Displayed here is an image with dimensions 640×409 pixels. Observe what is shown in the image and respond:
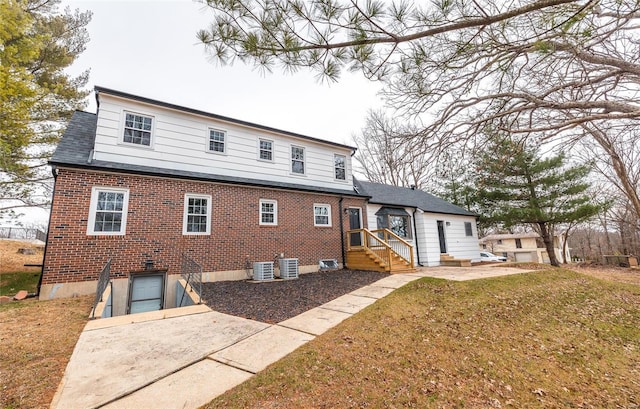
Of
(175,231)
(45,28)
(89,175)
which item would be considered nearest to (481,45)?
(175,231)

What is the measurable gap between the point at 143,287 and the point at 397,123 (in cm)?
835

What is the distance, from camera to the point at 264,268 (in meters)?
9.33

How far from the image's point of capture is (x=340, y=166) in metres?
13.7

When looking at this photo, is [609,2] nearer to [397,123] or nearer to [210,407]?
[397,123]

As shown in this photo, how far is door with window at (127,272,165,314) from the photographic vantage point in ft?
24.9

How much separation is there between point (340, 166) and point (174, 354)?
443 inches

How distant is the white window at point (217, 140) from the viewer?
1027 cm

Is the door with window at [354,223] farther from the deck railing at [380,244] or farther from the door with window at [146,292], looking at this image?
the door with window at [146,292]

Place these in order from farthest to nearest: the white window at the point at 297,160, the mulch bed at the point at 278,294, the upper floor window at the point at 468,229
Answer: the upper floor window at the point at 468,229 < the white window at the point at 297,160 < the mulch bed at the point at 278,294

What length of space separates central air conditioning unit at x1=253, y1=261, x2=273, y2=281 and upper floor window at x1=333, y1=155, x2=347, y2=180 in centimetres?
604

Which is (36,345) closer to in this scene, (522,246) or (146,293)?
(146,293)

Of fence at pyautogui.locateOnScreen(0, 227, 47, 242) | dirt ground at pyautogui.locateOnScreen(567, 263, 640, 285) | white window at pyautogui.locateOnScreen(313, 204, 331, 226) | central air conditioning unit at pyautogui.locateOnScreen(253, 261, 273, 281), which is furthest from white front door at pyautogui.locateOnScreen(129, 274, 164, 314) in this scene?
fence at pyautogui.locateOnScreen(0, 227, 47, 242)

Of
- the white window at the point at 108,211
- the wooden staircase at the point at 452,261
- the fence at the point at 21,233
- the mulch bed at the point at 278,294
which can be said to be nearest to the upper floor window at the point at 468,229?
the wooden staircase at the point at 452,261

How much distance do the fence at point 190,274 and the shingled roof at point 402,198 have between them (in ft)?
28.3
